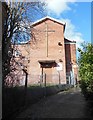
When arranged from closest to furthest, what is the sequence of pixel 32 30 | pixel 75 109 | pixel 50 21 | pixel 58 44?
1. pixel 75 109
2. pixel 32 30
3. pixel 50 21
4. pixel 58 44

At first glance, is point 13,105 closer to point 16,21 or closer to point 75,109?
point 75,109

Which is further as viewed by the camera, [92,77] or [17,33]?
[17,33]

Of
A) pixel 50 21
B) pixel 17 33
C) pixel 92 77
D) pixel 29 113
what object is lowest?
pixel 29 113

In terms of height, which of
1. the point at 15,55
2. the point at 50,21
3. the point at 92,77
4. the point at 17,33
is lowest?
the point at 92,77

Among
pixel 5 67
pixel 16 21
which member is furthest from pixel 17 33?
pixel 5 67

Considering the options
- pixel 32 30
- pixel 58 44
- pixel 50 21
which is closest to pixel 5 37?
pixel 32 30

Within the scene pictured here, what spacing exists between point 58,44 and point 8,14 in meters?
29.2

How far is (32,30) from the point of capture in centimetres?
1207

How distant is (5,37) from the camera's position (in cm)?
1021

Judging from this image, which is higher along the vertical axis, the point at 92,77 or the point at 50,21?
the point at 50,21

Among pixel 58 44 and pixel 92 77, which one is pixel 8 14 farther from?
pixel 58 44

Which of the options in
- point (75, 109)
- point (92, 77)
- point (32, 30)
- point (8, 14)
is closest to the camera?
point (92, 77)

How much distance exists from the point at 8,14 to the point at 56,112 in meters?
3.90

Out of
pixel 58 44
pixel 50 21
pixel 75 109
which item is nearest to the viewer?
pixel 75 109
